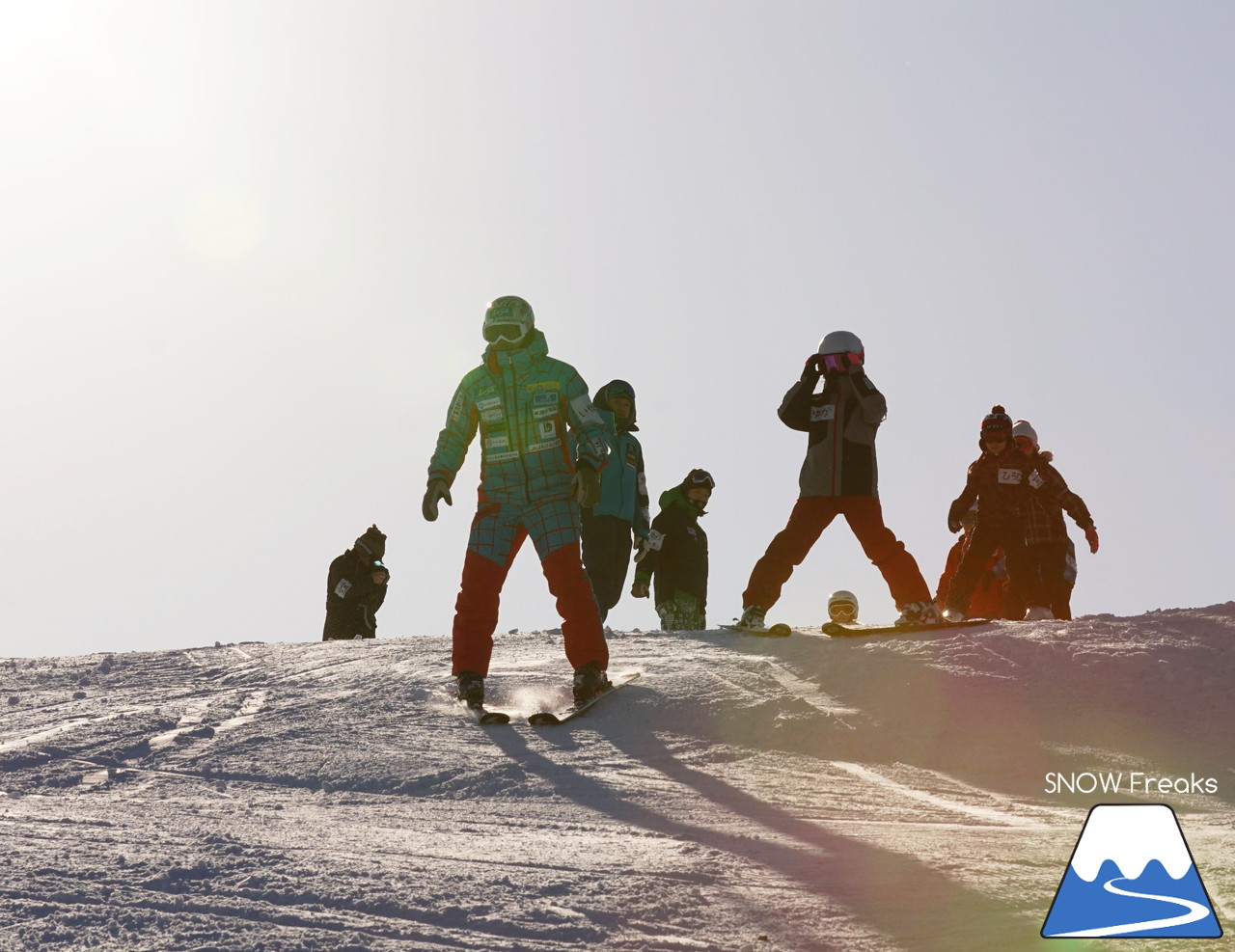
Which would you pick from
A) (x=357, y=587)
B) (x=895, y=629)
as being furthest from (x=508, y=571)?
(x=357, y=587)

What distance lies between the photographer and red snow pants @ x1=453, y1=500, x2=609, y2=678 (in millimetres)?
6652

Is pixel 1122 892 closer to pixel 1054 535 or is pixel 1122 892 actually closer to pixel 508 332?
pixel 508 332

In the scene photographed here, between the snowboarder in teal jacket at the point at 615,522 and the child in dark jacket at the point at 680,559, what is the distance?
401mm

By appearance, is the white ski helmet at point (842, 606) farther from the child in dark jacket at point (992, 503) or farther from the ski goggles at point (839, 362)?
the ski goggles at point (839, 362)

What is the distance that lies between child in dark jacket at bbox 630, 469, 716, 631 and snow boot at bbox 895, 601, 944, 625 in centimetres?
266

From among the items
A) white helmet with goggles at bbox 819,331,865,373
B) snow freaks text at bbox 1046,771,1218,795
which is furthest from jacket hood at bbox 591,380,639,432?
snow freaks text at bbox 1046,771,1218,795

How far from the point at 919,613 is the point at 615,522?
2647 mm

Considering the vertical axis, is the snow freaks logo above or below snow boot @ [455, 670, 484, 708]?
below

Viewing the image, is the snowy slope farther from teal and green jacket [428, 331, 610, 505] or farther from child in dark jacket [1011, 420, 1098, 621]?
child in dark jacket [1011, 420, 1098, 621]

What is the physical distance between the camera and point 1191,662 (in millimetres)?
6398

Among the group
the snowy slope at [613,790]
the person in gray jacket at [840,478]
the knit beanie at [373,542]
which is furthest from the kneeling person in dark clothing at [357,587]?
the person in gray jacket at [840,478]

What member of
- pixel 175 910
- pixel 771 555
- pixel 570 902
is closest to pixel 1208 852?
pixel 570 902

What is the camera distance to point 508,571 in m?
6.80

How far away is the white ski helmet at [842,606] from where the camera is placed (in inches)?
471
